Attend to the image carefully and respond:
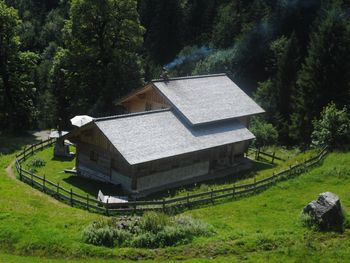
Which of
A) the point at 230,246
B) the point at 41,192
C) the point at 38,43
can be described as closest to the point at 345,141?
the point at 230,246

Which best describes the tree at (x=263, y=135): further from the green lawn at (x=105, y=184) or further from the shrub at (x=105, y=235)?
the shrub at (x=105, y=235)

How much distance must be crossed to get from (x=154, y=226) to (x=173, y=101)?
18807 millimetres

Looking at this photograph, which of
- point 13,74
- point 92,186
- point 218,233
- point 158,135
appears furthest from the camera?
point 13,74

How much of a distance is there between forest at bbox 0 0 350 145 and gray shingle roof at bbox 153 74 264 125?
8640 millimetres

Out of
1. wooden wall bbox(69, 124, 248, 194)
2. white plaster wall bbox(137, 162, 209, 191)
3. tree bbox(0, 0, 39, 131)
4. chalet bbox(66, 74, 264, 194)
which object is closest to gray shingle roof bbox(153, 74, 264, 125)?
chalet bbox(66, 74, 264, 194)

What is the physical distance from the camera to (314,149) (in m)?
45.6

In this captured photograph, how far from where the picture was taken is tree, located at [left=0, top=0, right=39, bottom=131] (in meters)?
53.8

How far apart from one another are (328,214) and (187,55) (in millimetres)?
66272

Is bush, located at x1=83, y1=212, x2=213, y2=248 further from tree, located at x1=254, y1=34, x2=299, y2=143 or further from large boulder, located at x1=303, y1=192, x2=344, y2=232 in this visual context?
tree, located at x1=254, y1=34, x2=299, y2=143

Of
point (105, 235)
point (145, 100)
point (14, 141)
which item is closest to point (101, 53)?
point (145, 100)

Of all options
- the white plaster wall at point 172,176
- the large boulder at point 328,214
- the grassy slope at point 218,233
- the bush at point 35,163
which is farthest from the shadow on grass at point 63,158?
the large boulder at point 328,214

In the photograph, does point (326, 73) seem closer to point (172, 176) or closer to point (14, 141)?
point (172, 176)

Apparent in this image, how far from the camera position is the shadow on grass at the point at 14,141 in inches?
1944

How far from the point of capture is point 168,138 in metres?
39.0
